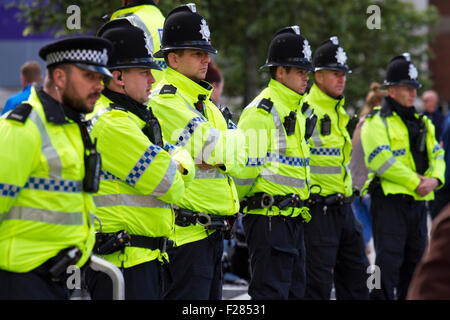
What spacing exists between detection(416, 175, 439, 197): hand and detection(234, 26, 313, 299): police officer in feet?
5.72

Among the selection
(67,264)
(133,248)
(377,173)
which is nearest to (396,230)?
(377,173)

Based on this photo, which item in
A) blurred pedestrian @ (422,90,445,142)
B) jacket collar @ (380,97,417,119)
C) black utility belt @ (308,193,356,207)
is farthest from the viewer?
blurred pedestrian @ (422,90,445,142)

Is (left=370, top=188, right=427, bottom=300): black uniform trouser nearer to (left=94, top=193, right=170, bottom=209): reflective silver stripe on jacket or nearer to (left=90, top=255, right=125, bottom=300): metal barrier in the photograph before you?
(left=94, top=193, right=170, bottom=209): reflective silver stripe on jacket

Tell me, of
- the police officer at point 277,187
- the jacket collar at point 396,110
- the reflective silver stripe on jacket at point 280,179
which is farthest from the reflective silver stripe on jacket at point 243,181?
the jacket collar at point 396,110

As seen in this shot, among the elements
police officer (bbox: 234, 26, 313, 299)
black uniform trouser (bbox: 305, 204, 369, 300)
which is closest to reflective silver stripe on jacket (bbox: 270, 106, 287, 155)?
police officer (bbox: 234, 26, 313, 299)

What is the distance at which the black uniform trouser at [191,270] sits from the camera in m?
5.20

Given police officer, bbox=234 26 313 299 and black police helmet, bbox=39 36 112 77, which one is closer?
black police helmet, bbox=39 36 112 77

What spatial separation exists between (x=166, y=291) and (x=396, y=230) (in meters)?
3.27

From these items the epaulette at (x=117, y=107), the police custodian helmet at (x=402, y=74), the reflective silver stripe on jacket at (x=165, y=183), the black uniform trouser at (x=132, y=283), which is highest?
the epaulette at (x=117, y=107)

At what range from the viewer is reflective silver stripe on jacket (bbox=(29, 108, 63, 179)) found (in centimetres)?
361

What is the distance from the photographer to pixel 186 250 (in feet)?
17.2

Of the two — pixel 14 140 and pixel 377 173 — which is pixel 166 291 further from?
pixel 377 173

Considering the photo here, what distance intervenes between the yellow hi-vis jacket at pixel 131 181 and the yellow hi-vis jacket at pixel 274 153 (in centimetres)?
177

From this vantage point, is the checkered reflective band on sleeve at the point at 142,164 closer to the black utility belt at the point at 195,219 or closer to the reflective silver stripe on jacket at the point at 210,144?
the reflective silver stripe on jacket at the point at 210,144
